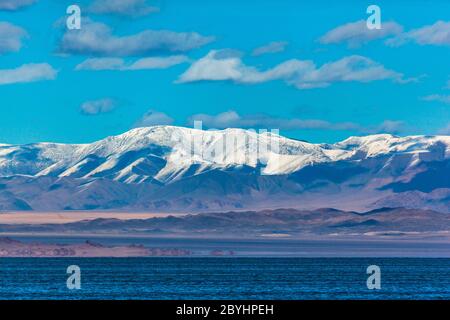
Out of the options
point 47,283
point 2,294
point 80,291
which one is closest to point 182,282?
point 47,283

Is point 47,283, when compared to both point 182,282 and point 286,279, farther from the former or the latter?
point 286,279

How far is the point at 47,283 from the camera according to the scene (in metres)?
169
